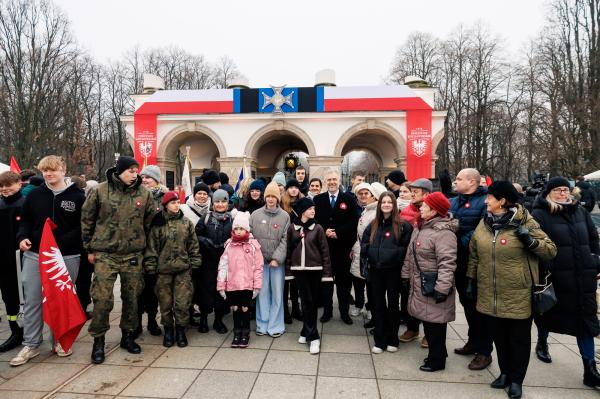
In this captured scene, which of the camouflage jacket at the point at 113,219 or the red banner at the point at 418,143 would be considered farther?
the red banner at the point at 418,143

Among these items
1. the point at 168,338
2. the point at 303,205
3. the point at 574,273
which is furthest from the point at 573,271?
the point at 168,338

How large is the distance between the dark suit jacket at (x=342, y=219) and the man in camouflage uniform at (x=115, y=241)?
8.06ft

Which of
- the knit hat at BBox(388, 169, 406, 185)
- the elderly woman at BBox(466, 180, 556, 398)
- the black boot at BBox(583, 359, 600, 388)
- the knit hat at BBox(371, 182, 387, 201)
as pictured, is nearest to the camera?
the elderly woman at BBox(466, 180, 556, 398)

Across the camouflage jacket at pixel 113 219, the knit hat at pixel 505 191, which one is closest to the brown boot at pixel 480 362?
the knit hat at pixel 505 191

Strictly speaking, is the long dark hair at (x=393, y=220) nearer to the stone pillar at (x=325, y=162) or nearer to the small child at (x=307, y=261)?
the small child at (x=307, y=261)

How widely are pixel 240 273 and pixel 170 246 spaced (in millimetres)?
863

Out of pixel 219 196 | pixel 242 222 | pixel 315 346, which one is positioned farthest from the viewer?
pixel 219 196

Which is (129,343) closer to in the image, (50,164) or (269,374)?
(269,374)

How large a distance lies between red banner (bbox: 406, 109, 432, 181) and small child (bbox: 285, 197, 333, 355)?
13603 millimetres

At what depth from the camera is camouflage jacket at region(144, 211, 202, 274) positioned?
434cm

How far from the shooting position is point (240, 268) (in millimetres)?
4453

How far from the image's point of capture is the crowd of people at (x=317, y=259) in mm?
3463

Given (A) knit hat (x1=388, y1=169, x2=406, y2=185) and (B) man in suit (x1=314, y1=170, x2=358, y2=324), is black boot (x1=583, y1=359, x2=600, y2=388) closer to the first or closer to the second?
(B) man in suit (x1=314, y1=170, x2=358, y2=324)

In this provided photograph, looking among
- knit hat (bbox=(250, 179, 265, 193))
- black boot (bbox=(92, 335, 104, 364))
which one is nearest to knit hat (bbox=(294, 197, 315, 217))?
knit hat (bbox=(250, 179, 265, 193))
